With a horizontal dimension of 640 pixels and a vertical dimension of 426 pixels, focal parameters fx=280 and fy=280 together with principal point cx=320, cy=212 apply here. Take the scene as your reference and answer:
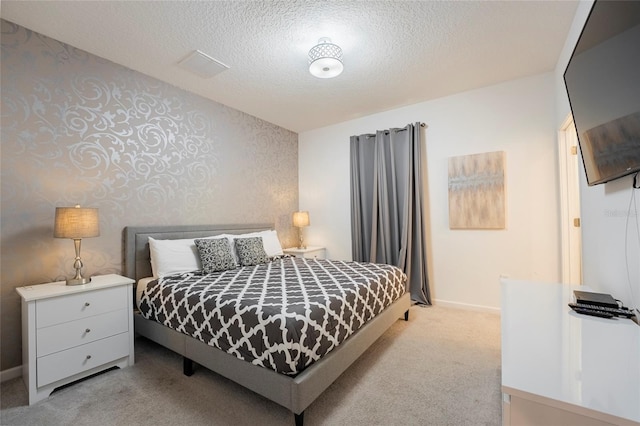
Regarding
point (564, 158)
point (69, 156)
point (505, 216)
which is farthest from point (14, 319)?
point (564, 158)

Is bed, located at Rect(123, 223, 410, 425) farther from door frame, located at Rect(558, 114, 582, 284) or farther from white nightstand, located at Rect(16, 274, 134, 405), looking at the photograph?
door frame, located at Rect(558, 114, 582, 284)

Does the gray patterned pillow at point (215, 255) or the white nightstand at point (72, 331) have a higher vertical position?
the gray patterned pillow at point (215, 255)

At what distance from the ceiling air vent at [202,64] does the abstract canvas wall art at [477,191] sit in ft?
9.12

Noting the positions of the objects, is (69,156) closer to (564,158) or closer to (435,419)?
(435,419)

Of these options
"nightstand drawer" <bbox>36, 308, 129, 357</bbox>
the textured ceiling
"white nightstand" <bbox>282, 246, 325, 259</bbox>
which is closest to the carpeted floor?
"nightstand drawer" <bbox>36, 308, 129, 357</bbox>

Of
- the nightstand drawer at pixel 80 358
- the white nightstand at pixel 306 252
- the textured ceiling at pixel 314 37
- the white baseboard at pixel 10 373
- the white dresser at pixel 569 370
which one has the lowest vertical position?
the white baseboard at pixel 10 373

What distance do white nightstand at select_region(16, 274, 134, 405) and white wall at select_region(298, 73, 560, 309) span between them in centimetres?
330

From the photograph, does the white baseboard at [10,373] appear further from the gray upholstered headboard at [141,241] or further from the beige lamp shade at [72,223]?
the beige lamp shade at [72,223]

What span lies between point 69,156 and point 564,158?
4519 millimetres

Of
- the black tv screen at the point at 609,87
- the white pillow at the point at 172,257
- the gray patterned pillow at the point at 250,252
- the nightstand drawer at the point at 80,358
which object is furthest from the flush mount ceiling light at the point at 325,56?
the nightstand drawer at the point at 80,358

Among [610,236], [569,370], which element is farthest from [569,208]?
[569,370]

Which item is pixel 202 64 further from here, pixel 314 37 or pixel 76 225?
pixel 76 225

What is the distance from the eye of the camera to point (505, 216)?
3096 mm

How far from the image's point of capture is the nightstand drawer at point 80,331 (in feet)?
6.04
